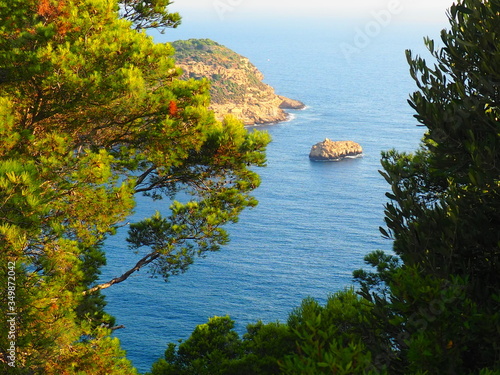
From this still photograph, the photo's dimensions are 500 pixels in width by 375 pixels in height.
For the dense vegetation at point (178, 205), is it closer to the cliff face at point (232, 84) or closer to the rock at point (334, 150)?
the rock at point (334, 150)

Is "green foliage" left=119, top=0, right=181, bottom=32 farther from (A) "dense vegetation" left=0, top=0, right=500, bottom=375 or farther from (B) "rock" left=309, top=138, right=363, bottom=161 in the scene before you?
(B) "rock" left=309, top=138, right=363, bottom=161

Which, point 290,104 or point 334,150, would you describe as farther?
point 290,104

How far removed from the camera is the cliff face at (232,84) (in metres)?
109

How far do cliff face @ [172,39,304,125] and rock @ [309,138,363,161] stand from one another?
2136cm

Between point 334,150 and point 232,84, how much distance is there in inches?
1488

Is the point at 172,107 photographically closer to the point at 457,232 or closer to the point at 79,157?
the point at 79,157

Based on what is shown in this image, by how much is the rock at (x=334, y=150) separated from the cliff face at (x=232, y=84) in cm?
2136

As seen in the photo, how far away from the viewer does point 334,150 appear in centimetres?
8625

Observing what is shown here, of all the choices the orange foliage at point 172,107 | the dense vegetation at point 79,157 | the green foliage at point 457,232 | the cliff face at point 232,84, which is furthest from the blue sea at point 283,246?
the green foliage at point 457,232

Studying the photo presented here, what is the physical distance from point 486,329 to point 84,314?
27.4ft

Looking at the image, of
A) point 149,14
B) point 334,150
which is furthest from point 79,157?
point 334,150

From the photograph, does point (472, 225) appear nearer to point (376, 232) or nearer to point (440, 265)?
point (440, 265)

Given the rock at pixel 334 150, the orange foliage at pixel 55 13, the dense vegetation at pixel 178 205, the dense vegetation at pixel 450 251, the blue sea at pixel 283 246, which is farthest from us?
the rock at pixel 334 150

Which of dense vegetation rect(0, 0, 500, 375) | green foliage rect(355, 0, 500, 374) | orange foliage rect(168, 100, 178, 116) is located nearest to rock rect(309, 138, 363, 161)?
dense vegetation rect(0, 0, 500, 375)
